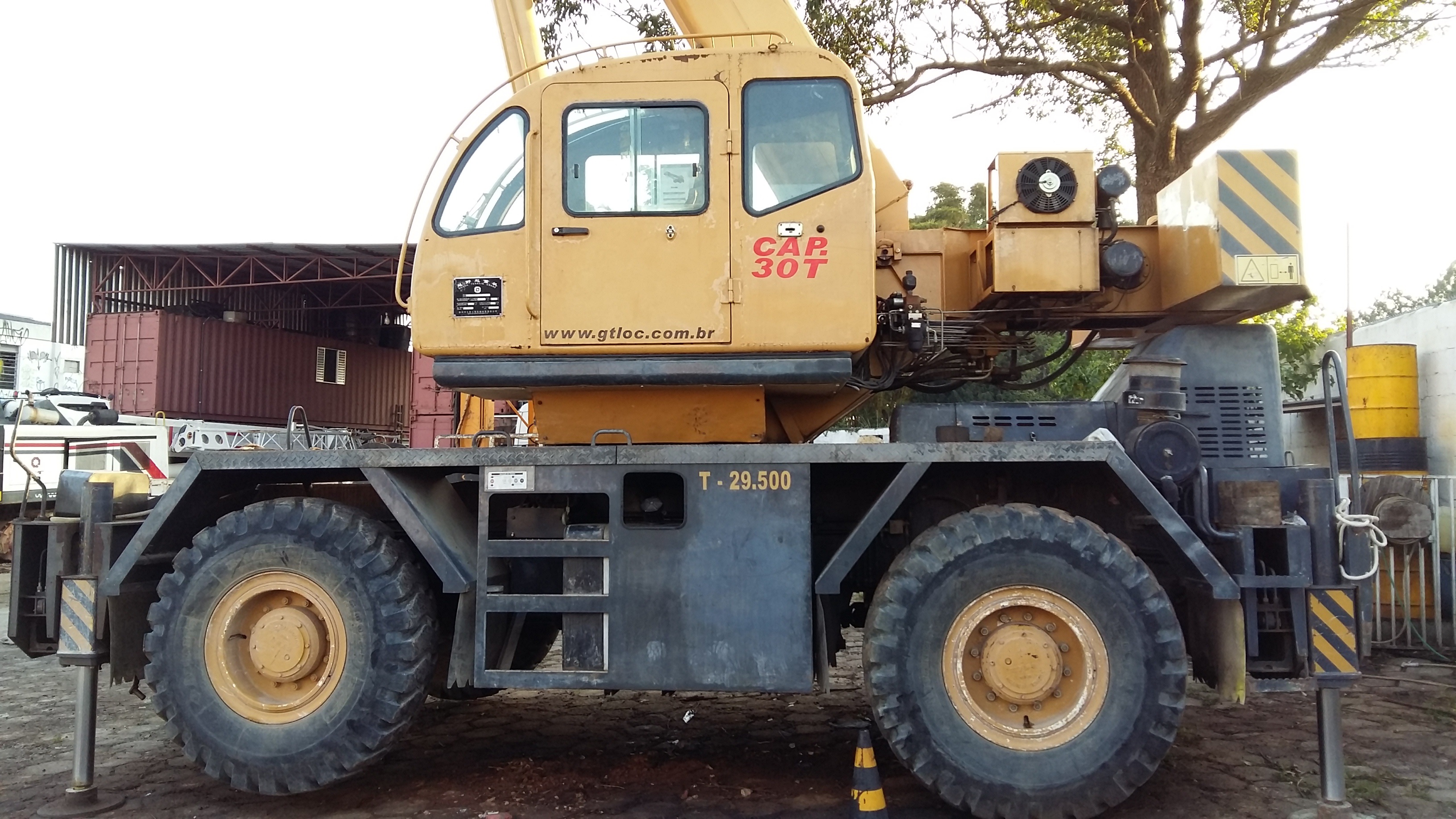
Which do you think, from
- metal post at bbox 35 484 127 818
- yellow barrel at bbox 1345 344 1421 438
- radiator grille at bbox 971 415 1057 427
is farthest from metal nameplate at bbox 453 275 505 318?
yellow barrel at bbox 1345 344 1421 438

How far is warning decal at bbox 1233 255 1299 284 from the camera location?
16.3 feet

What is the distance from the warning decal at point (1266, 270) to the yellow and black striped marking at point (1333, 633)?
1.57 meters

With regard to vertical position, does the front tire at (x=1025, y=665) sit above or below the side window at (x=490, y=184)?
below

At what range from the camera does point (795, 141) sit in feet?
16.2

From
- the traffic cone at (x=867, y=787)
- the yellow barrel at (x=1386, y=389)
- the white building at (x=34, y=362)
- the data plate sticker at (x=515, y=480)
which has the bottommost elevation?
the traffic cone at (x=867, y=787)

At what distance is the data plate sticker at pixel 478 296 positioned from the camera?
4914mm

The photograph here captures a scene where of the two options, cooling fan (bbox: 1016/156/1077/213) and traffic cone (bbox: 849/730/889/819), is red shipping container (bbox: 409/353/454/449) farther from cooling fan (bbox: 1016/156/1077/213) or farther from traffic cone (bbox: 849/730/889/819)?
traffic cone (bbox: 849/730/889/819)

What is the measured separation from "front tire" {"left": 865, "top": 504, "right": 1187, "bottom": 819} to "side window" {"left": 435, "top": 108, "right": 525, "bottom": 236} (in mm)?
2702

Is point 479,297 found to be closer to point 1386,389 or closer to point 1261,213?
point 1261,213

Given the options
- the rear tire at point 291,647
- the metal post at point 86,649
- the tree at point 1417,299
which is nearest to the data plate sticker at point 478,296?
the rear tire at point 291,647

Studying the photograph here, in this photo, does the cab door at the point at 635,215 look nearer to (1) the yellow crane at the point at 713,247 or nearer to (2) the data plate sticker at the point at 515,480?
(1) the yellow crane at the point at 713,247

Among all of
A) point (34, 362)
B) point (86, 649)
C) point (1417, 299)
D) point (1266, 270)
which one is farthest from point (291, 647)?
point (1417, 299)

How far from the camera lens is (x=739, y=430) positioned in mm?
5125

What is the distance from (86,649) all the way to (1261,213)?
6.54 m
